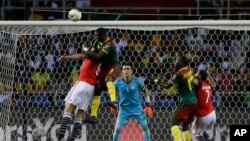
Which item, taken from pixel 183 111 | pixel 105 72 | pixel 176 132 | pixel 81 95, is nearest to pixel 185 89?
pixel 183 111

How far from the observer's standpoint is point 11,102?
579 inches

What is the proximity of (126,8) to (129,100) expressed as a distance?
6.55 m

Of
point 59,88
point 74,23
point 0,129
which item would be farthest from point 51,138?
point 74,23

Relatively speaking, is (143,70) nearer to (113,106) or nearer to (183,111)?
(183,111)

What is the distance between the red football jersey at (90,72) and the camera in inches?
567

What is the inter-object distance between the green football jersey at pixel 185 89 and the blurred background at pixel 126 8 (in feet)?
19.8

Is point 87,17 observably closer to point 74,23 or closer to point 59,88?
point 59,88

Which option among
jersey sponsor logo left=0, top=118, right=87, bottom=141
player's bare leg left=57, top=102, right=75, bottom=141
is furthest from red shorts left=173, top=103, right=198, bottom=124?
player's bare leg left=57, top=102, right=75, bottom=141

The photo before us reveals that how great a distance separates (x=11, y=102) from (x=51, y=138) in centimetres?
140

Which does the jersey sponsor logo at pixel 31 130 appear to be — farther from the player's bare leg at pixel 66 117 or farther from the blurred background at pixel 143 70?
the player's bare leg at pixel 66 117

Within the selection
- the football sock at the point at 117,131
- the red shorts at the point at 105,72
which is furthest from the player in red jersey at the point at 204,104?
the red shorts at the point at 105,72

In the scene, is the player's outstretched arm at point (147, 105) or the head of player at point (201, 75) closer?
the player's outstretched arm at point (147, 105)

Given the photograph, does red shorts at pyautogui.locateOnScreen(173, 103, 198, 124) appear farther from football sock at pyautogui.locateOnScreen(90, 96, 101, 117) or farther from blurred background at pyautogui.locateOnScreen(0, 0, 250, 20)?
blurred background at pyautogui.locateOnScreen(0, 0, 250, 20)

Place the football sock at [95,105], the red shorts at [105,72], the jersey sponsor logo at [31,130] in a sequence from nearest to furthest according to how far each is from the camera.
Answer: the jersey sponsor logo at [31,130] < the red shorts at [105,72] < the football sock at [95,105]
